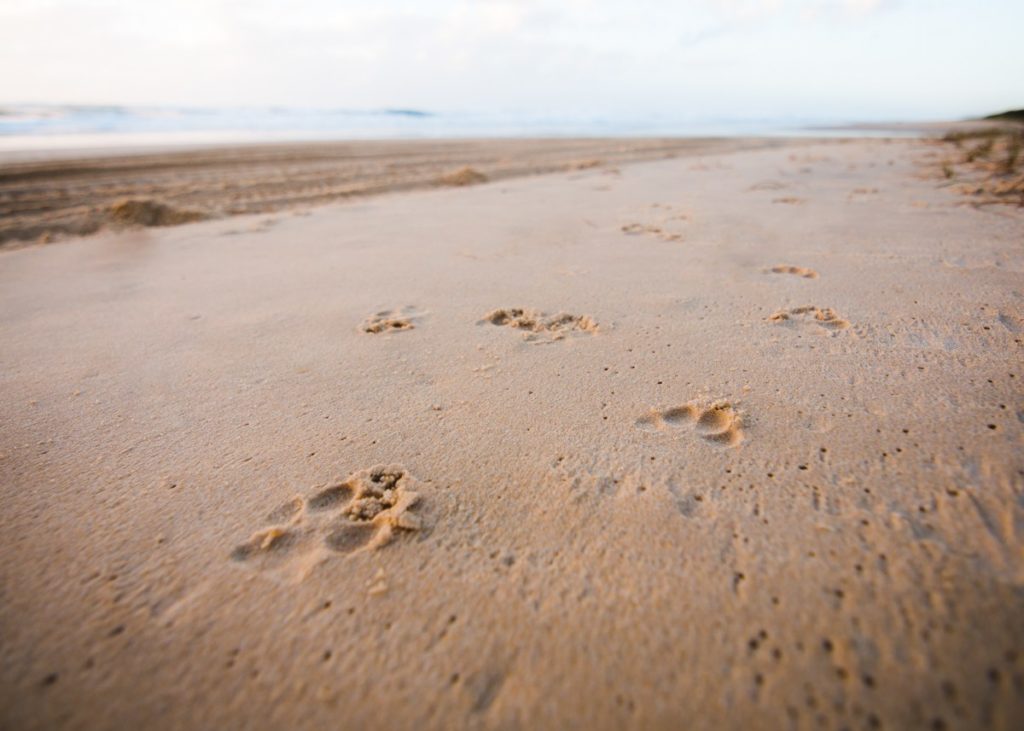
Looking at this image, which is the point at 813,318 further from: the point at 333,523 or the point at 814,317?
the point at 333,523

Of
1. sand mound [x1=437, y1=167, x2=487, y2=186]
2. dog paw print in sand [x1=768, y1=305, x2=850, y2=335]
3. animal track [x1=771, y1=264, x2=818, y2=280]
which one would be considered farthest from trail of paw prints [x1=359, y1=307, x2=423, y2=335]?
sand mound [x1=437, y1=167, x2=487, y2=186]

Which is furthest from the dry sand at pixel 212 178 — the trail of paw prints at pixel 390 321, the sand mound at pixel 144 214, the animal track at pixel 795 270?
the animal track at pixel 795 270

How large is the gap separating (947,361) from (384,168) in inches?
312

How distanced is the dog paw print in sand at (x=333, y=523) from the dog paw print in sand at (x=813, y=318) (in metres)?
1.66

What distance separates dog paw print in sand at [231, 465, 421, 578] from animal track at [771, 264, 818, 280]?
7.54 ft

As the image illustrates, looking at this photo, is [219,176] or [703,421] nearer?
[703,421]

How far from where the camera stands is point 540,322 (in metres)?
2.15

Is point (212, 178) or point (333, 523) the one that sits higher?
point (212, 178)

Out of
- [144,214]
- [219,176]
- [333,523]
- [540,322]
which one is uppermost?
[219,176]

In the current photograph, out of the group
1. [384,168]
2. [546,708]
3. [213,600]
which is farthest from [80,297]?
[384,168]

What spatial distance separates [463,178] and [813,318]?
552 centimetres

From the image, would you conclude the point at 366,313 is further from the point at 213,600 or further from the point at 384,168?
the point at 384,168

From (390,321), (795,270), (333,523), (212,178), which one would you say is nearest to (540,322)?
(390,321)

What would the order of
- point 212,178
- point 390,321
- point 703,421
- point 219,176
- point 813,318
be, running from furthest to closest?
1. point 219,176
2. point 212,178
3. point 390,321
4. point 813,318
5. point 703,421
